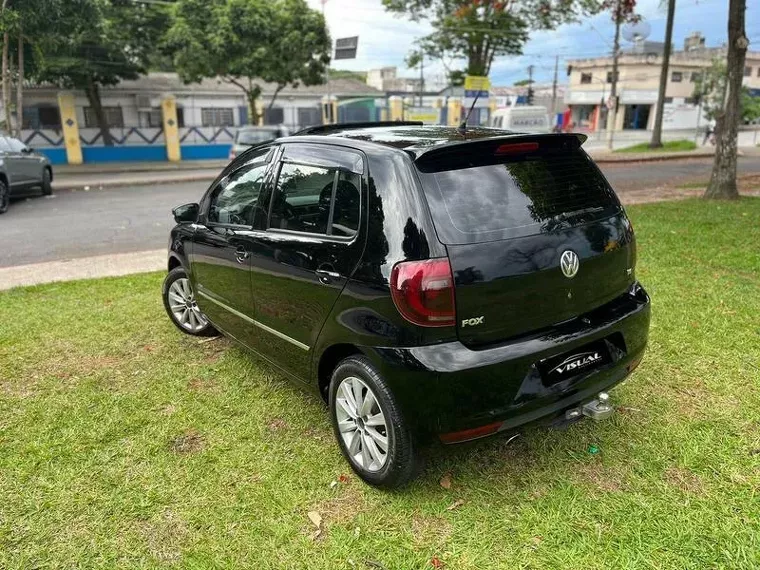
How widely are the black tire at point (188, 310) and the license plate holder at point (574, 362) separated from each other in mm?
2913

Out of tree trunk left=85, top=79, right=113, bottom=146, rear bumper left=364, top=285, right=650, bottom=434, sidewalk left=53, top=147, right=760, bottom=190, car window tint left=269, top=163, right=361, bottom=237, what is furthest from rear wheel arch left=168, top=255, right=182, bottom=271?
tree trunk left=85, top=79, right=113, bottom=146

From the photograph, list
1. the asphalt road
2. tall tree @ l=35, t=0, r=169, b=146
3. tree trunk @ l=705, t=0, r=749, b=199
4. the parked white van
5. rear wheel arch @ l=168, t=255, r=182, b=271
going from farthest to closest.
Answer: the parked white van → tall tree @ l=35, t=0, r=169, b=146 → tree trunk @ l=705, t=0, r=749, b=199 → the asphalt road → rear wheel arch @ l=168, t=255, r=182, b=271

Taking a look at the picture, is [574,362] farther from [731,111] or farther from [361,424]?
[731,111]

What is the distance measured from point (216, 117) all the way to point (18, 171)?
18250 mm

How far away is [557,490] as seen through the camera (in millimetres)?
2859

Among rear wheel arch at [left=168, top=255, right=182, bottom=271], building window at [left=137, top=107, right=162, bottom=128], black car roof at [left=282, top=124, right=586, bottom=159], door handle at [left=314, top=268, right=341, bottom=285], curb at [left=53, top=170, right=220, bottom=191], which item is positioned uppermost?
building window at [left=137, top=107, right=162, bottom=128]

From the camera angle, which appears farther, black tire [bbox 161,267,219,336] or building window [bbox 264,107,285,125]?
building window [bbox 264,107,285,125]

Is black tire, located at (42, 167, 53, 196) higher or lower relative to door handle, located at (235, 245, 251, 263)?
lower

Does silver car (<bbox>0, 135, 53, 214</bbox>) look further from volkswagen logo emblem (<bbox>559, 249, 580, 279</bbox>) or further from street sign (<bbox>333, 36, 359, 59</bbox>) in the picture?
street sign (<bbox>333, 36, 359, 59</bbox>)

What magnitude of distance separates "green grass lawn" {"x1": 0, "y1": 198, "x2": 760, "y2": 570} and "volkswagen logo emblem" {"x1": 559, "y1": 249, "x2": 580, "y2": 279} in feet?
2.92

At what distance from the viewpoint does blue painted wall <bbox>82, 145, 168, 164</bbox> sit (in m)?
27.8

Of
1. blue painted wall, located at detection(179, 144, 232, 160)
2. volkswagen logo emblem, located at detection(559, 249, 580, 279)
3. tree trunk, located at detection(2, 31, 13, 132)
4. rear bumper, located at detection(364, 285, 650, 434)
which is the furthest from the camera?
blue painted wall, located at detection(179, 144, 232, 160)

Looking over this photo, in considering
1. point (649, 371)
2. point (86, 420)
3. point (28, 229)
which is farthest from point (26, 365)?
point (28, 229)

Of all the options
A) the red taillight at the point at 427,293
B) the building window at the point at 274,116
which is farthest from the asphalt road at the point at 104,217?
the building window at the point at 274,116
